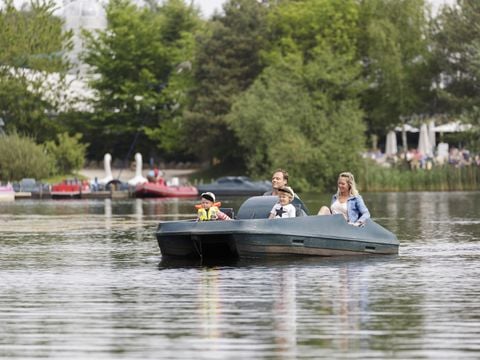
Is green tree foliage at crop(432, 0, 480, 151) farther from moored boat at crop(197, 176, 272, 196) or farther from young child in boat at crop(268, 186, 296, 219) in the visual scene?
young child in boat at crop(268, 186, 296, 219)

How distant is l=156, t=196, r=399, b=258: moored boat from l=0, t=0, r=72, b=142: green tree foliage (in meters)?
81.6

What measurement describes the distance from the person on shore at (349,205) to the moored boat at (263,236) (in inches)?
8.9

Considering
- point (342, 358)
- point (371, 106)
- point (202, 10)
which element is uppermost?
point (202, 10)

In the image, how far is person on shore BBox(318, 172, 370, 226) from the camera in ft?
106

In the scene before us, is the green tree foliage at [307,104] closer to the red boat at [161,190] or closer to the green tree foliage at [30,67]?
the red boat at [161,190]

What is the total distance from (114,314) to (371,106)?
9134 cm

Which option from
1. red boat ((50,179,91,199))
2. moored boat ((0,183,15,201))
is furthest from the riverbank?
moored boat ((0,183,15,201))

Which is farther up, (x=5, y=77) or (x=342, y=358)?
(x=5, y=77)

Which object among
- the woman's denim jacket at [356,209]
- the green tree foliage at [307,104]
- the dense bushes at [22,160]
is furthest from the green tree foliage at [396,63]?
the woman's denim jacket at [356,209]

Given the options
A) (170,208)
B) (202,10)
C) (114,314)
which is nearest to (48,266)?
(114,314)

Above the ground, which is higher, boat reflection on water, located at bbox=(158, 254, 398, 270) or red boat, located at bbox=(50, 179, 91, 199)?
red boat, located at bbox=(50, 179, 91, 199)

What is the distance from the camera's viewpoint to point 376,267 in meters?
30.7

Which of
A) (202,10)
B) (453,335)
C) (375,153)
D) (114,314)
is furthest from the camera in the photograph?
(202,10)

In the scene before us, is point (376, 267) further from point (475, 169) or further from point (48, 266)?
point (475, 169)
